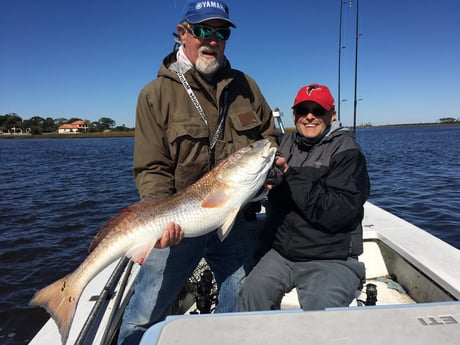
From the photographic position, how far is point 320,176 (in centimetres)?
343

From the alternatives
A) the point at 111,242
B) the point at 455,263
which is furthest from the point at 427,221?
the point at 111,242

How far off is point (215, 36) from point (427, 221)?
32.1ft

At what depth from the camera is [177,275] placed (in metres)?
3.18

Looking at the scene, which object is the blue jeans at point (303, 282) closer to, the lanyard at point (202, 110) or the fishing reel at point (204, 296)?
the fishing reel at point (204, 296)

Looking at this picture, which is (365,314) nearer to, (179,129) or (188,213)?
(188,213)

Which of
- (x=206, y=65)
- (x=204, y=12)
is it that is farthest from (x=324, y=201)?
(x=204, y=12)

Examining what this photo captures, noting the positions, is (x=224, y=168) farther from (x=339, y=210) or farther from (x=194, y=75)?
(x=339, y=210)

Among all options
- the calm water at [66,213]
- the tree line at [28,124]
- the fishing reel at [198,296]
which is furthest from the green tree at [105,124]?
the fishing reel at [198,296]

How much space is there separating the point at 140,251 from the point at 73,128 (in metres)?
146

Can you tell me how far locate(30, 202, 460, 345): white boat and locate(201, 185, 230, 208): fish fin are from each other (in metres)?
1.17

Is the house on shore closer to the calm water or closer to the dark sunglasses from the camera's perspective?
the calm water

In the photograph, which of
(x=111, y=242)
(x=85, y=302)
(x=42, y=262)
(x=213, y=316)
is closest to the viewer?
(x=213, y=316)

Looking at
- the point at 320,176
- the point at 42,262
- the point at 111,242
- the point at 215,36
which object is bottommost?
the point at 42,262

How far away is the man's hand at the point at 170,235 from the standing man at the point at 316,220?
0.93m
